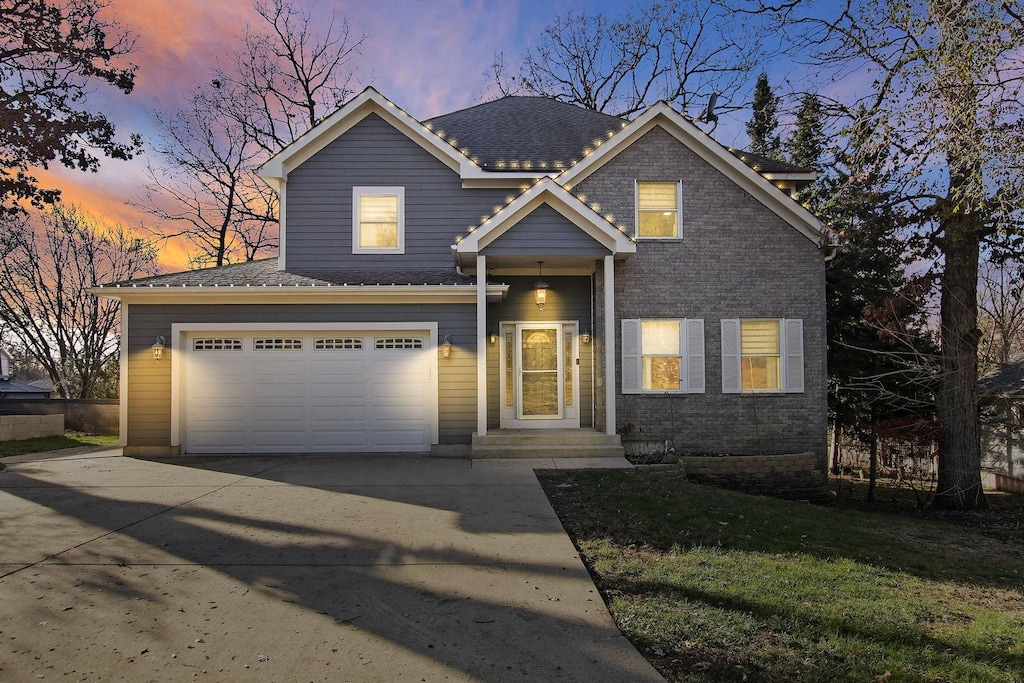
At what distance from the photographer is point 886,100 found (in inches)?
278

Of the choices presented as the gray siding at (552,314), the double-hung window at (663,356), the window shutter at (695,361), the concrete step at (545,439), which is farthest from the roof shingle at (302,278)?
the window shutter at (695,361)

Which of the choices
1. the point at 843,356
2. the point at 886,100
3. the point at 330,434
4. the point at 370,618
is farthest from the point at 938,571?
the point at 843,356

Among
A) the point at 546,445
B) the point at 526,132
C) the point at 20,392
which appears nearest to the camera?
the point at 546,445

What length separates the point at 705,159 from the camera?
11.2 m

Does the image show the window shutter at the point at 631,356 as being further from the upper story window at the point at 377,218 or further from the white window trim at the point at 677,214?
the upper story window at the point at 377,218

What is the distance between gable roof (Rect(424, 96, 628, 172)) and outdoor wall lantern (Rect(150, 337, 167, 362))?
270 inches

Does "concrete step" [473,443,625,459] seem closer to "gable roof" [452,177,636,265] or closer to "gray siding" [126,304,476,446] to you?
"gray siding" [126,304,476,446]

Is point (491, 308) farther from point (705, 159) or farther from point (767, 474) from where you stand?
point (767, 474)

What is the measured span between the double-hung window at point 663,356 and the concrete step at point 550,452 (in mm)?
1492

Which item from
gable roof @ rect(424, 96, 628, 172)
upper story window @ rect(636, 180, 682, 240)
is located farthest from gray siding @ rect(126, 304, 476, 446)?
upper story window @ rect(636, 180, 682, 240)

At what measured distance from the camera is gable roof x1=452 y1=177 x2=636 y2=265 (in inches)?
383

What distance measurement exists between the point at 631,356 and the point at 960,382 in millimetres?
5638

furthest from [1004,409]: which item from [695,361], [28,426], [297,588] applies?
[28,426]

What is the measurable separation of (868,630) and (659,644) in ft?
4.41
